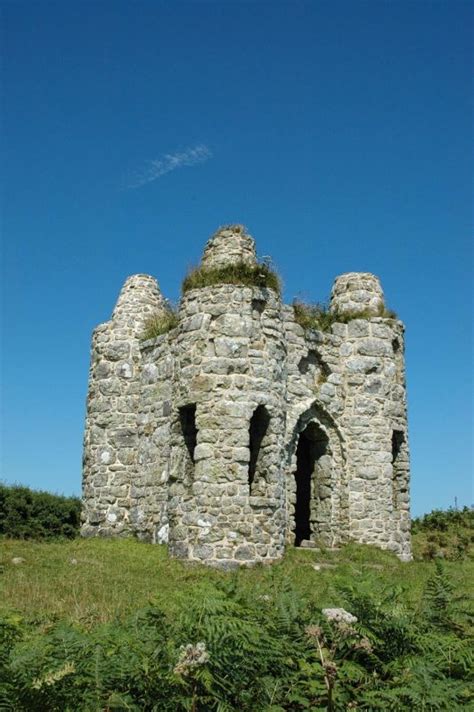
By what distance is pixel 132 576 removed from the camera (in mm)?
12727

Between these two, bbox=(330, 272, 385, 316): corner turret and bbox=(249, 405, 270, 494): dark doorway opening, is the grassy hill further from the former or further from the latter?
bbox=(330, 272, 385, 316): corner turret

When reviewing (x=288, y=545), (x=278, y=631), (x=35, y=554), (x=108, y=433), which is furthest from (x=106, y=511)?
(x=278, y=631)

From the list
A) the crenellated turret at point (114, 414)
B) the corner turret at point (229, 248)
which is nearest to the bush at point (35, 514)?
the crenellated turret at point (114, 414)

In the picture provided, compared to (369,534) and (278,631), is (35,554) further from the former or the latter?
(278,631)

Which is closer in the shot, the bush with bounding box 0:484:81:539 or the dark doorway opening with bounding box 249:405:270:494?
the dark doorway opening with bounding box 249:405:270:494

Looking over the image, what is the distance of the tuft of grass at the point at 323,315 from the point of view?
59.2ft

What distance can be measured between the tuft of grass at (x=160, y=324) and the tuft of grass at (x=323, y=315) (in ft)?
10.2

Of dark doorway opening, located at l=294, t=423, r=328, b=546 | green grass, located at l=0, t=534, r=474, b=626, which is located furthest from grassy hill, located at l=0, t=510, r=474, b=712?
dark doorway opening, located at l=294, t=423, r=328, b=546

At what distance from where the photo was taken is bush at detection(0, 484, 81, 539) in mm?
18344

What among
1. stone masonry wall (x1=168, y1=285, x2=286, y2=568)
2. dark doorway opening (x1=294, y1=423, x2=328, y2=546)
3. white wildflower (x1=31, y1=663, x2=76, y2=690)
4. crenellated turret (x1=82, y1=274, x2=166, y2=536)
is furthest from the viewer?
crenellated turret (x1=82, y1=274, x2=166, y2=536)

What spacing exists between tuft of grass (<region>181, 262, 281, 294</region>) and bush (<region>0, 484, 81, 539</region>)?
696 centimetres

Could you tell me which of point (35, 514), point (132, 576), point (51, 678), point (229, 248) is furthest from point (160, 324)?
point (51, 678)

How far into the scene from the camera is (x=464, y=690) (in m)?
4.54

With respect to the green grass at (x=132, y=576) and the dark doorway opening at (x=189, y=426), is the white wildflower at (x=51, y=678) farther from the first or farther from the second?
the dark doorway opening at (x=189, y=426)
